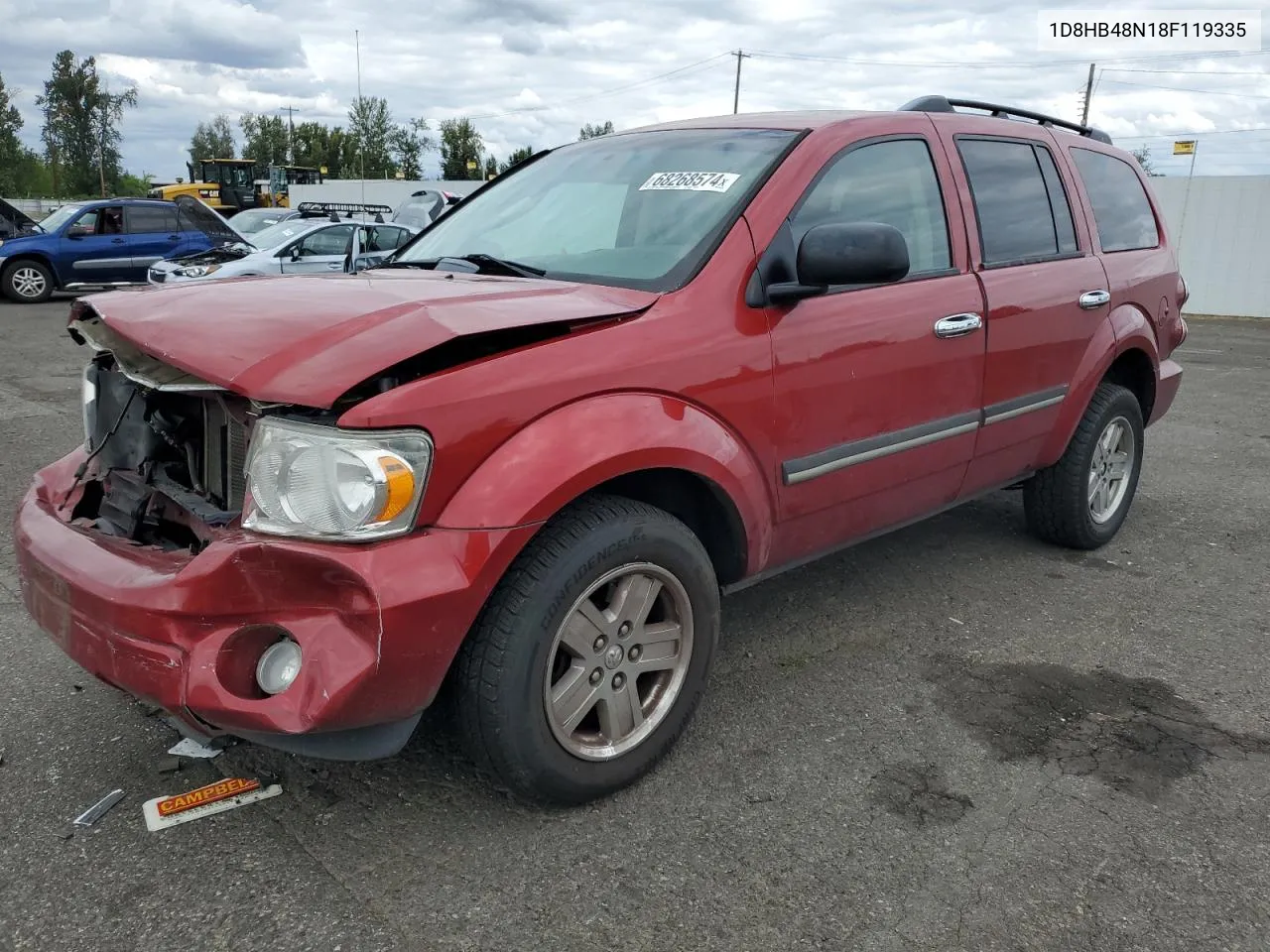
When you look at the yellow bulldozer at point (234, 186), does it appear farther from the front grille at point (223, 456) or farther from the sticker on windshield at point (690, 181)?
the front grille at point (223, 456)

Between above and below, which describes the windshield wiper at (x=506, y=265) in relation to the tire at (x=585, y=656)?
above

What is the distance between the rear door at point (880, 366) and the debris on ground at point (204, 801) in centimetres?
159

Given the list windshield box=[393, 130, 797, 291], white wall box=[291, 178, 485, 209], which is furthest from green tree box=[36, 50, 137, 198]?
windshield box=[393, 130, 797, 291]

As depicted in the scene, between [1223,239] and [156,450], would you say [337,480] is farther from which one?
[1223,239]

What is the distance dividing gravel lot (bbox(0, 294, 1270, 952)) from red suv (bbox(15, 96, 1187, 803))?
0.83 ft

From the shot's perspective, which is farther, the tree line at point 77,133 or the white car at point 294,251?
the tree line at point 77,133

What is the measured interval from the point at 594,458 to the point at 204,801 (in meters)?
1.32

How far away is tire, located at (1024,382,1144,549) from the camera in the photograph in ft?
14.2

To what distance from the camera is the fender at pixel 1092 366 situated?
13.5 feet

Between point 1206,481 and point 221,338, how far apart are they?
577 cm

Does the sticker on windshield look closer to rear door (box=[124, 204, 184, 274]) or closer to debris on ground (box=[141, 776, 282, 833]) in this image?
debris on ground (box=[141, 776, 282, 833])

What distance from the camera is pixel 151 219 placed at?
1573 centimetres

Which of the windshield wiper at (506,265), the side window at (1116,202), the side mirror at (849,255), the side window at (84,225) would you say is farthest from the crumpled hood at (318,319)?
the side window at (84,225)

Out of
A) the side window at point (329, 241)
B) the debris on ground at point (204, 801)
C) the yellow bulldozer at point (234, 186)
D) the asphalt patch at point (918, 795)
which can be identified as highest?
the yellow bulldozer at point (234, 186)
